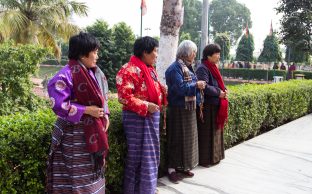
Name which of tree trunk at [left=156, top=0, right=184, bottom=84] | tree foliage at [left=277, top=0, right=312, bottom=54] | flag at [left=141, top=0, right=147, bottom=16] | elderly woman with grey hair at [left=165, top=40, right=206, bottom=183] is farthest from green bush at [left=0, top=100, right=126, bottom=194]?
tree foliage at [left=277, top=0, right=312, bottom=54]

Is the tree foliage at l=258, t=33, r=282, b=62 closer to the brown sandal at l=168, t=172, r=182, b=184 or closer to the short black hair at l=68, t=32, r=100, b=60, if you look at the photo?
the brown sandal at l=168, t=172, r=182, b=184

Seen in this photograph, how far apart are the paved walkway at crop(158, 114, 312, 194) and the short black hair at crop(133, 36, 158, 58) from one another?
5.27 feet

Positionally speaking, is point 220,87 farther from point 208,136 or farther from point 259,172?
point 259,172

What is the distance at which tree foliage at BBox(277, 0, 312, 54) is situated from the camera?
15828mm

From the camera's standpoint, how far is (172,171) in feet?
14.3

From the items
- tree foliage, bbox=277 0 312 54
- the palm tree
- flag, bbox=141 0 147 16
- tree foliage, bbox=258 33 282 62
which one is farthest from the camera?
tree foliage, bbox=258 33 282 62

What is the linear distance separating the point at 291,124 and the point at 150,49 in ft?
20.1

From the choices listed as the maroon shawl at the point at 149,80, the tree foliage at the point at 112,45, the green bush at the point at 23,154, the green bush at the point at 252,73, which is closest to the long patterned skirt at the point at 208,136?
the maroon shawl at the point at 149,80

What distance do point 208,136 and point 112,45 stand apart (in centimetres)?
1653

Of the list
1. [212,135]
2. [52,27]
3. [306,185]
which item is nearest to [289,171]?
[306,185]

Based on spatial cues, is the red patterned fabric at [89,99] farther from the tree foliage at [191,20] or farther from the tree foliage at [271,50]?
the tree foliage at [191,20]

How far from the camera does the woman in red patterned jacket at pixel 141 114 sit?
3.29 meters

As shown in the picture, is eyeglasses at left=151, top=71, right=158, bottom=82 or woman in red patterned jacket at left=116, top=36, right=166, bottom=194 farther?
Result: eyeglasses at left=151, top=71, right=158, bottom=82

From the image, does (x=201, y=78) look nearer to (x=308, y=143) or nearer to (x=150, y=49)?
(x=150, y=49)
